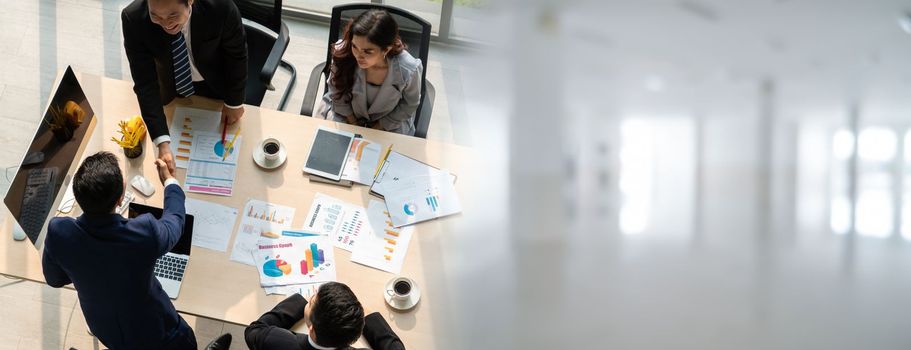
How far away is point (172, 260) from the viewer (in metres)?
1.75

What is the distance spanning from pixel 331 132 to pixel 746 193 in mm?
1901

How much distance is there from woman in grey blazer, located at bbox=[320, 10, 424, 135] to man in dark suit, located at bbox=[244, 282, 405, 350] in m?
0.76

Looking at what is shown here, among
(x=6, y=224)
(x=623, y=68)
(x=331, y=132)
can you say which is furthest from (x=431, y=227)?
(x=623, y=68)

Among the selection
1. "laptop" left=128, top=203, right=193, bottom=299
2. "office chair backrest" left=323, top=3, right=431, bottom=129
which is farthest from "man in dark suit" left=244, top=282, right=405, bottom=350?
"office chair backrest" left=323, top=3, right=431, bottom=129

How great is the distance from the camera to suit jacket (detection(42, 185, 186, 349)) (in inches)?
57.3

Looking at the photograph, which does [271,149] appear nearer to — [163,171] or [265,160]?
[265,160]

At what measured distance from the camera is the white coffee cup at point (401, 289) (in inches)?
67.2

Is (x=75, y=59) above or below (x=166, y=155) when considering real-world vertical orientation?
above

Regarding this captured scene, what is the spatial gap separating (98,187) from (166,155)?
431mm

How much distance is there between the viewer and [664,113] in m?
2.81

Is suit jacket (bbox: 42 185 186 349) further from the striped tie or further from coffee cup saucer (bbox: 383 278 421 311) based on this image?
coffee cup saucer (bbox: 383 278 421 311)

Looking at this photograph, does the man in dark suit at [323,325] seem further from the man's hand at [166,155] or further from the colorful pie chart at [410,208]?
the man's hand at [166,155]

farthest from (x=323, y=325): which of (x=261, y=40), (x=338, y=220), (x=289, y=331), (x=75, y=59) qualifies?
(x=75, y=59)

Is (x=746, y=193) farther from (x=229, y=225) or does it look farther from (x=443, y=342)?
(x=229, y=225)
